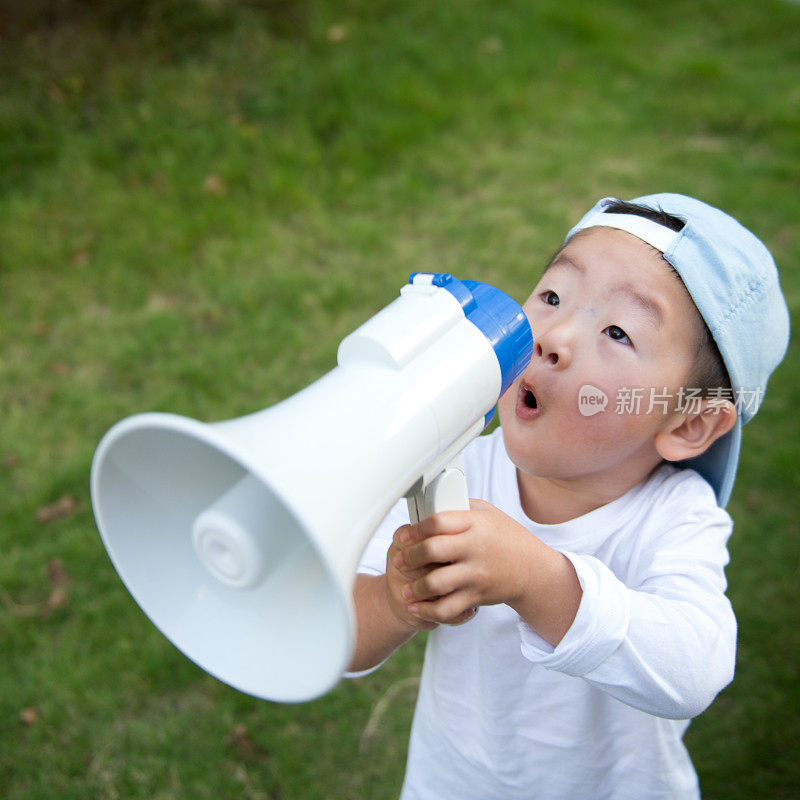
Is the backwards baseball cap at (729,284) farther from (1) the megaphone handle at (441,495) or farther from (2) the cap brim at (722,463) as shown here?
(1) the megaphone handle at (441,495)

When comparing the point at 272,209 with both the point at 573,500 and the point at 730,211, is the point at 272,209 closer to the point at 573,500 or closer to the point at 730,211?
the point at 730,211

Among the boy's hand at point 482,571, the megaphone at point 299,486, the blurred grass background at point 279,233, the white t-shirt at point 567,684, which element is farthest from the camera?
the blurred grass background at point 279,233

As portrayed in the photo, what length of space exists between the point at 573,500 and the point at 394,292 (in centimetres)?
239

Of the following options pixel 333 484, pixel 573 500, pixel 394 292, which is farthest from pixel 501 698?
pixel 394 292

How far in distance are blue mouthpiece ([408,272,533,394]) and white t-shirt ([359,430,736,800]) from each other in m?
0.34

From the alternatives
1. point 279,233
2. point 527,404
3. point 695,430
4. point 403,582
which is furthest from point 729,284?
point 279,233

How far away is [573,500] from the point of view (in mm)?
1616

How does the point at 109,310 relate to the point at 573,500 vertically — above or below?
below

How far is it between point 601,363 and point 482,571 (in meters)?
0.45

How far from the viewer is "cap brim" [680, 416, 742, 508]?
5.30 feet

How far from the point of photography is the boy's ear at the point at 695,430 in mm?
1541

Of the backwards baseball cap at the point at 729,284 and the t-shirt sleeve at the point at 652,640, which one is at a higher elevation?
the backwards baseball cap at the point at 729,284

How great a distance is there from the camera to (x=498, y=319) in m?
1.27

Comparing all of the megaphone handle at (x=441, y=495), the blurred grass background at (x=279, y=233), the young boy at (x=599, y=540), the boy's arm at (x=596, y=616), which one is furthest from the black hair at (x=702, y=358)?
the blurred grass background at (x=279, y=233)
